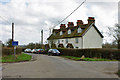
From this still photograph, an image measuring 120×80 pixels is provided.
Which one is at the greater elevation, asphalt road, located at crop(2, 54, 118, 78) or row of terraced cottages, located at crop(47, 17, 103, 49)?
row of terraced cottages, located at crop(47, 17, 103, 49)

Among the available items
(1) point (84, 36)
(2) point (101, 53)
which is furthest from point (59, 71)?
(1) point (84, 36)

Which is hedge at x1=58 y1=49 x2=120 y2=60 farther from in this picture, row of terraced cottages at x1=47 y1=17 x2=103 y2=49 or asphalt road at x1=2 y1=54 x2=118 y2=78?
row of terraced cottages at x1=47 y1=17 x2=103 y2=49

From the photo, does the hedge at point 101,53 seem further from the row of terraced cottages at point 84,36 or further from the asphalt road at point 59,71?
the row of terraced cottages at point 84,36

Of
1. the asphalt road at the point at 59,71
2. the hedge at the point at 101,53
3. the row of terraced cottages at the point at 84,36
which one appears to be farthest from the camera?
the row of terraced cottages at the point at 84,36

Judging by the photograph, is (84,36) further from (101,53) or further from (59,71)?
(59,71)

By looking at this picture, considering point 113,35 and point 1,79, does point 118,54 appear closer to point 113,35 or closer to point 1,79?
point 113,35

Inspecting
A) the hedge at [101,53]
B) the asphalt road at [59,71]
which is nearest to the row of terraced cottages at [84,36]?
the hedge at [101,53]

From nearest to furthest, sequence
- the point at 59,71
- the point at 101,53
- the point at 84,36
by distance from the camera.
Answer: the point at 59,71, the point at 101,53, the point at 84,36

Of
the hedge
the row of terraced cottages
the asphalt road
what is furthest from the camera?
the row of terraced cottages

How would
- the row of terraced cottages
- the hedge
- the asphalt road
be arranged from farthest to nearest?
the row of terraced cottages, the hedge, the asphalt road

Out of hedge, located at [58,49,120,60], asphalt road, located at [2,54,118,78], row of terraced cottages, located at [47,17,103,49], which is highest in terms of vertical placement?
row of terraced cottages, located at [47,17,103,49]

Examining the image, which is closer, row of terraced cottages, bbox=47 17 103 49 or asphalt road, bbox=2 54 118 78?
asphalt road, bbox=2 54 118 78

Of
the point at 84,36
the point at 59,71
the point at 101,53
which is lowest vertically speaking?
the point at 59,71

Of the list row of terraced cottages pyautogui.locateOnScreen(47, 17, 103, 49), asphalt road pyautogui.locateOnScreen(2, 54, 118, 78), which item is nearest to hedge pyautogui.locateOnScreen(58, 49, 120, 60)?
asphalt road pyautogui.locateOnScreen(2, 54, 118, 78)
